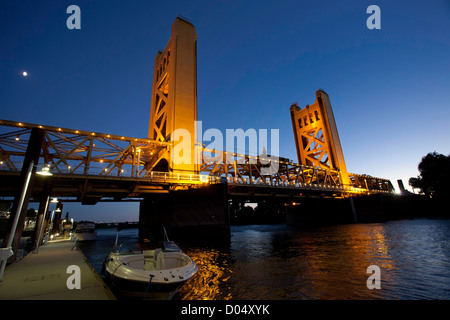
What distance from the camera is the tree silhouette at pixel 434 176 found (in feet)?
231

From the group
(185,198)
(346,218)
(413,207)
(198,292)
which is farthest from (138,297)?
(413,207)

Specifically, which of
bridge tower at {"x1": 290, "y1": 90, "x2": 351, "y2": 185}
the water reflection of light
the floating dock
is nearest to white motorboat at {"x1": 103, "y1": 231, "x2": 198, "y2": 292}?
the floating dock

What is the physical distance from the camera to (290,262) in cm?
1436

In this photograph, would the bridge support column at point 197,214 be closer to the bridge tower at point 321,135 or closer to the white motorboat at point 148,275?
the white motorboat at point 148,275

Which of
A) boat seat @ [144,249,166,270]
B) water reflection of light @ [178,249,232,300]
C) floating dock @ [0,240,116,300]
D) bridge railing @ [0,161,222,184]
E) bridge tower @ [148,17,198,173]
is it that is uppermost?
bridge tower @ [148,17,198,173]

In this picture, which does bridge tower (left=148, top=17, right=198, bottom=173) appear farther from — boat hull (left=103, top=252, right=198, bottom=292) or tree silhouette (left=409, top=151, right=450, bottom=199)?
tree silhouette (left=409, top=151, right=450, bottom=199)

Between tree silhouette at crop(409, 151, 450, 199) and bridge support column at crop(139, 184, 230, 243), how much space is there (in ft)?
270

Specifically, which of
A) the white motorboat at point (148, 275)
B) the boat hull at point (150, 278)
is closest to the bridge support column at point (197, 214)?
the white motorboat at point (148, 275)

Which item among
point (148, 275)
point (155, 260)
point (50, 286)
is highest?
point (148, 275)

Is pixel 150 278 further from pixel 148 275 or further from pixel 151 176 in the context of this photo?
pixel 151 176

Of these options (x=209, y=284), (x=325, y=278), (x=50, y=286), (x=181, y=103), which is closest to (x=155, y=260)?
(x=209, y=284)

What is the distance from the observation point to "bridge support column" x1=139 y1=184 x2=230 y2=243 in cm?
3225

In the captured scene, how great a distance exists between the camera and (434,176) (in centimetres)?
7594

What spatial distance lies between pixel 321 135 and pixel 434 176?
43239 millimetres
